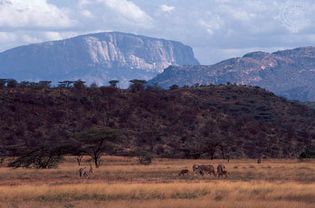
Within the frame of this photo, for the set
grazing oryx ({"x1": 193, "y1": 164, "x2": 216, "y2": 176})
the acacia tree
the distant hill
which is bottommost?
grazing oryx ({"x1": 193, "y1": 164, "x2": 216, "y2": 176})

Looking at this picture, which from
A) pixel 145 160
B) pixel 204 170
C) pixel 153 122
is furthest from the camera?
pixel 153 122

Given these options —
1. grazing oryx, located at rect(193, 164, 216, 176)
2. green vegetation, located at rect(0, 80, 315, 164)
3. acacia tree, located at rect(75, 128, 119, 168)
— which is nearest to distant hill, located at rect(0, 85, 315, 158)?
green vegetation, located at rect(0, 80, 315, 164)

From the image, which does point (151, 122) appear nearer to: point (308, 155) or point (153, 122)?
point (153, 122)

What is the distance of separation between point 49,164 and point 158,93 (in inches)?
2218

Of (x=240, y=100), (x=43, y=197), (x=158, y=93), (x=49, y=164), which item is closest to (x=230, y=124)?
(x=158, y=93)

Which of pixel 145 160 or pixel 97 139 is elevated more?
pixel 97 139

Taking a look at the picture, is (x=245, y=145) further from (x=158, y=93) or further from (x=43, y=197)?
(x=43, y=197)

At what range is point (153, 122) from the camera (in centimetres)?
9238

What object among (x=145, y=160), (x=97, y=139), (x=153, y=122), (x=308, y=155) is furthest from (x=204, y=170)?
(x=153, y=122)

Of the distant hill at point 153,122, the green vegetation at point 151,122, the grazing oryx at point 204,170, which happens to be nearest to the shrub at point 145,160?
the green vegetation at point 151,122

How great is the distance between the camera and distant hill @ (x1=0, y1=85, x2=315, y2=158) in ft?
263

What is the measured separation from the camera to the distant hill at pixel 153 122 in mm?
80125

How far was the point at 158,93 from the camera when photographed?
4225 inches

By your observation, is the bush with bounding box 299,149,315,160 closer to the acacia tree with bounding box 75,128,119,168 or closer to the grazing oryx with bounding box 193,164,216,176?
the acacia tree with bounding box 75,128,119,168
